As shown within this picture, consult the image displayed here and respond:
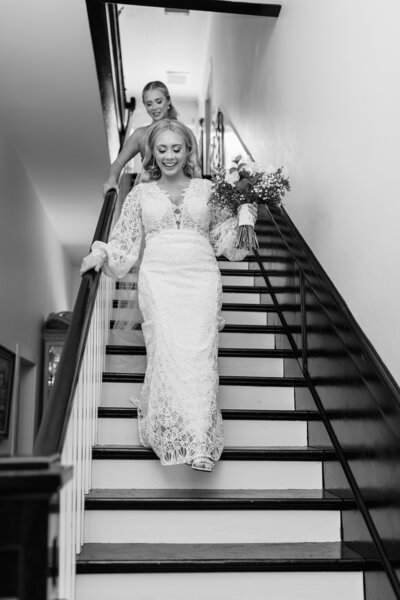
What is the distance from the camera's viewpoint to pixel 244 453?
9.47 ft

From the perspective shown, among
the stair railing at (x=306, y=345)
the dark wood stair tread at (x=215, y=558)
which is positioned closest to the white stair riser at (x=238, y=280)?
the stair railing at (x=306, y=345)

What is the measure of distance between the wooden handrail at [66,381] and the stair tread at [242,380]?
727mm

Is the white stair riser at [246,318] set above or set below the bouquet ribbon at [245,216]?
below

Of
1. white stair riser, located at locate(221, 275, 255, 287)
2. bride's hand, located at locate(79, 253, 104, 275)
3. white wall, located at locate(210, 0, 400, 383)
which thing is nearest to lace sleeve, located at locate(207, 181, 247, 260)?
white wall, located at locate(210, 0, 400, 383)

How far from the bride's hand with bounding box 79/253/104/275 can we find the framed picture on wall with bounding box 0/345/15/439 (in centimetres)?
367

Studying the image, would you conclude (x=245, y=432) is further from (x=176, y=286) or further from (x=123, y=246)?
(x=123, y=246)

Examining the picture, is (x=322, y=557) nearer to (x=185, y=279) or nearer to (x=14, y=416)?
(x=185, y=279)

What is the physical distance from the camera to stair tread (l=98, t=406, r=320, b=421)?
10.2 feet

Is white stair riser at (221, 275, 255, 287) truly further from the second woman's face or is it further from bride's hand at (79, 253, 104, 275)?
bride's hand at (79, 253, 104, 275)

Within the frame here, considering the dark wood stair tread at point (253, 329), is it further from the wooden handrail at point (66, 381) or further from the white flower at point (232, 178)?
the wooden handrail at point (66, 381)

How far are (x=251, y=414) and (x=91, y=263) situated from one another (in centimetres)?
107

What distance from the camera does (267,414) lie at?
3.24 metres

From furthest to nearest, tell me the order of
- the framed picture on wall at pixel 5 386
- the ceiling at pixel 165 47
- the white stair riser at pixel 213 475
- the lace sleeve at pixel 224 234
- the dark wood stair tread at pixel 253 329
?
1. the ceiling at pixel 165 47
2. the framed picture on wall at pixel 5 386
3. the dark wood stair tread at pixel 253 329
4. the lace sleeve at pixel 224 234
5. the white stair riser at pixel 213 475

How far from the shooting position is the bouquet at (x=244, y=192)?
10.2 ft
